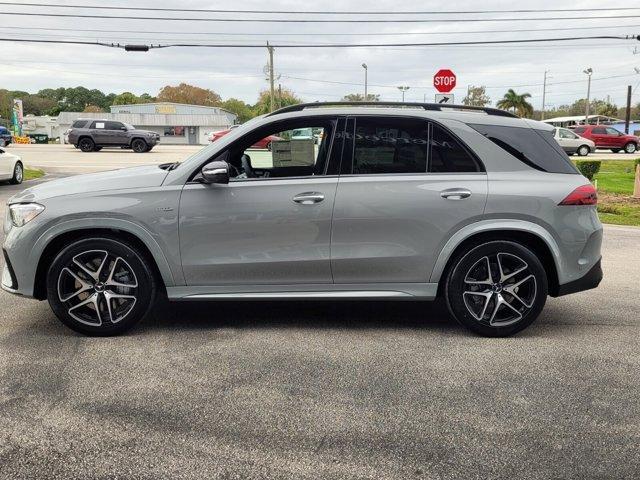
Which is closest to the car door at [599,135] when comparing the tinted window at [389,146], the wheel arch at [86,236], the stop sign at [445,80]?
the stop sign at [445,80]

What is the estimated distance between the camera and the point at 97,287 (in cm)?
455

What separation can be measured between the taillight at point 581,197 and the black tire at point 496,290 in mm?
500

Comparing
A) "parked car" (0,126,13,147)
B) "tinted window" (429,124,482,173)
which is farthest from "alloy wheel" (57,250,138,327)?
"parked car" (0,126,13,147)

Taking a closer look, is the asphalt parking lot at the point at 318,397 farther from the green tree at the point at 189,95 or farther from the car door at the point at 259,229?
the green tree at the point at 189,95

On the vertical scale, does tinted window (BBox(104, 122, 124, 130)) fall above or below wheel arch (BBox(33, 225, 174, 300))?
above

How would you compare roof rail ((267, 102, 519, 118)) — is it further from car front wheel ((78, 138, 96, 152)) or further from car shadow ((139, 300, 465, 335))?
Result: car front wheel ((78, 138, 96, 152))

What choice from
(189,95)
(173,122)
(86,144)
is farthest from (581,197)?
(189,95)

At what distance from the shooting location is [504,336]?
473cm

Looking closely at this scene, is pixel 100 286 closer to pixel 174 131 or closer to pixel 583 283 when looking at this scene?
pixel 583 283

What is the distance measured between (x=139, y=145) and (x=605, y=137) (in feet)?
93.8

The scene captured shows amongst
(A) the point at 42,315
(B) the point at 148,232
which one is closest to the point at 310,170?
(B) the point at 148,232

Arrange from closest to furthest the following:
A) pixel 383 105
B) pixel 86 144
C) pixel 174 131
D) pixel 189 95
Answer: pixel 383 105 → pixel 86 144 → pixel 174 131 → pixel 189 95

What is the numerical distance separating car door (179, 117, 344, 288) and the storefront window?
72916 millimetres

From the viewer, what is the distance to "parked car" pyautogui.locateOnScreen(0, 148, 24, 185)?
15852 mm
